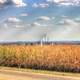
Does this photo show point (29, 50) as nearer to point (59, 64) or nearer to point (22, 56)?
point (22, 56)

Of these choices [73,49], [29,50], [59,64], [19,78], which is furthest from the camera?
[29,50]

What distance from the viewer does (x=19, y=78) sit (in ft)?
60.8

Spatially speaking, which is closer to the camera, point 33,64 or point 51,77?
point 51,77

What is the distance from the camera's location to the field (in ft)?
78.0

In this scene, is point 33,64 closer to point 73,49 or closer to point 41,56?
point 41,56

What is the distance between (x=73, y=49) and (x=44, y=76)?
6.97m

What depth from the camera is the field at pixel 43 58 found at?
2377 centimetres

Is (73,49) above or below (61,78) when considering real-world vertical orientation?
above

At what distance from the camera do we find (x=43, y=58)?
25.7m

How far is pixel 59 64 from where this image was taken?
78.6 ft

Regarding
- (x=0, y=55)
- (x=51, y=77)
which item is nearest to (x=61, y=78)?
(x=51, y=77)

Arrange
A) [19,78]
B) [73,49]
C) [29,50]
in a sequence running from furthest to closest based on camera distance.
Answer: [29,50]
[73,49]
[19,78]

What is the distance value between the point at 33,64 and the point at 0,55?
4.29m

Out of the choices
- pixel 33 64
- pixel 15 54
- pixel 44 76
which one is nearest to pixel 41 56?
pixel 33 64
